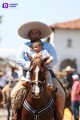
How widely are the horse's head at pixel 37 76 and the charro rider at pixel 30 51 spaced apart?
0.48m

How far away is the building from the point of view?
7956 cm

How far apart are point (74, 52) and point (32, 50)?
2739 inches

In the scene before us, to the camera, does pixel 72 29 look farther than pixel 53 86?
Yes

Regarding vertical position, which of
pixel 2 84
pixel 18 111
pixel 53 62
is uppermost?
pixel 53 62

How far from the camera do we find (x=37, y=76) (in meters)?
10.5

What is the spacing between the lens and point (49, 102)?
11.4 m

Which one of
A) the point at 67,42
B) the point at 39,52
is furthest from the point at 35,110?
the point at 67,42

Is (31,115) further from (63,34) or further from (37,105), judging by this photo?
(63,34)

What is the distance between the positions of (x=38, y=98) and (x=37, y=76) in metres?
0.53

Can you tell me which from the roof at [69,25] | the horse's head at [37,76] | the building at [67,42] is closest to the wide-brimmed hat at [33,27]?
the horse's head at [37,76]

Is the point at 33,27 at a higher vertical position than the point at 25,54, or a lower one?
higher

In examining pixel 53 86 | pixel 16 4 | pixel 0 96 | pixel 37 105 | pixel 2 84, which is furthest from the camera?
pixel 2 84

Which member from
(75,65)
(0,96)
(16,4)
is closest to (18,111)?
(16,4)

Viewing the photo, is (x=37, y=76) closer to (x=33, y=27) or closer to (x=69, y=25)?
(x=33, y=27)
